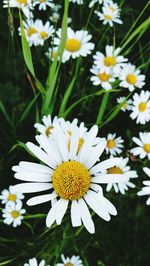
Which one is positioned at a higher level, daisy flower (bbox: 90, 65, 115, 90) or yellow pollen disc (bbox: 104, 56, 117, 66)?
yellow pollen disc (bbox: 104, 56, 117, 66)

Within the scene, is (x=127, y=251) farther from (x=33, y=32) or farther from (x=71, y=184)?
(x=33, y=32)

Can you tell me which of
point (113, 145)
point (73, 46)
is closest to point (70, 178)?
point (113, 145)

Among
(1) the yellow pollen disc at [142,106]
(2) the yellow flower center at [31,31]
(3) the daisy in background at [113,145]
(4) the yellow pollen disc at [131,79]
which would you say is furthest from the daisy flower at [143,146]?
(2) the yellow flower center at [31,31]

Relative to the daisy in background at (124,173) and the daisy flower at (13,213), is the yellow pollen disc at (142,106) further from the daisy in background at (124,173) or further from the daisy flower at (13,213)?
the daisy flower at (13,213)

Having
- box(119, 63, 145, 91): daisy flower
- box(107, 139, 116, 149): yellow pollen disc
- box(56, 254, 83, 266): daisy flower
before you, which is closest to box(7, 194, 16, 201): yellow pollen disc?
box(56, 254, 83, 266): daisy flower

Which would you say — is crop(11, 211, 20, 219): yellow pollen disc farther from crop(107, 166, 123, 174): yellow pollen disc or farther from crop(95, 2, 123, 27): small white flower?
crop(95, 2, 123, 27): small white flower

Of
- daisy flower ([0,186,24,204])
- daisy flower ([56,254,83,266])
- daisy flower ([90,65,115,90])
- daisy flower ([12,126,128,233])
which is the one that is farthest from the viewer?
daisy flower ([90,65,115,90])

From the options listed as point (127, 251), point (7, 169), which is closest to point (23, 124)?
point (7, 169)
